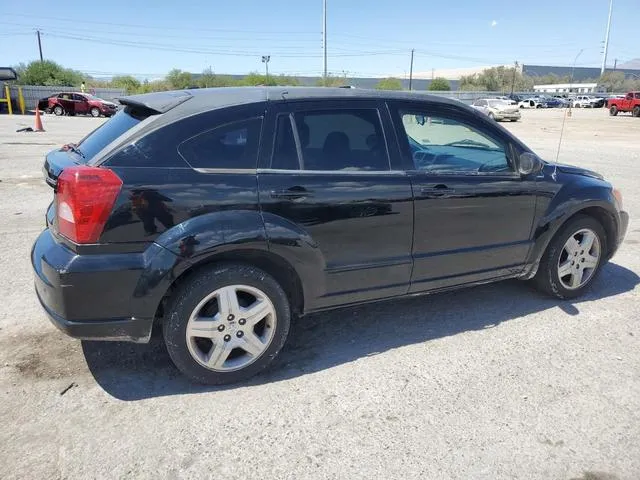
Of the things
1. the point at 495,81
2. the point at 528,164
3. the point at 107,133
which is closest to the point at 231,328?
the point at 107,133

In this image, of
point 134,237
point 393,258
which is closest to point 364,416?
point 393,258

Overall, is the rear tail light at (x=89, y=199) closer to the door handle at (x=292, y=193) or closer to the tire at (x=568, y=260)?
the door handle at (x=292, y=193)

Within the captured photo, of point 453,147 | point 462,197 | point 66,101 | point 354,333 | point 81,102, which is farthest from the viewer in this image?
point 66,101

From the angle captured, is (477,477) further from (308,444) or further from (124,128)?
(124,128)

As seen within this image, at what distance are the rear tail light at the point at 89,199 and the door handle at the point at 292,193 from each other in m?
0.89

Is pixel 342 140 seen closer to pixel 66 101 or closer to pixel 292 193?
pixel 292 193

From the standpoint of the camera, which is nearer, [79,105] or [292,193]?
[292,193]

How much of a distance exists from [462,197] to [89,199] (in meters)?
2.50

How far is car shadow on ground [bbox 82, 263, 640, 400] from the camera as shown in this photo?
3.17 metres

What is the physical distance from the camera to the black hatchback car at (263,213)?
275cm

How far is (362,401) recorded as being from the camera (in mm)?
2973

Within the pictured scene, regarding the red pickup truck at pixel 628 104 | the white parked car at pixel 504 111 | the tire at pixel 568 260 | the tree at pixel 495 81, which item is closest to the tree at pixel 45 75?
the white parked car at pixel 504 111

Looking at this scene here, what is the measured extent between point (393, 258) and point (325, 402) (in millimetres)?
1101

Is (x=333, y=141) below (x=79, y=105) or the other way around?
the other way around
